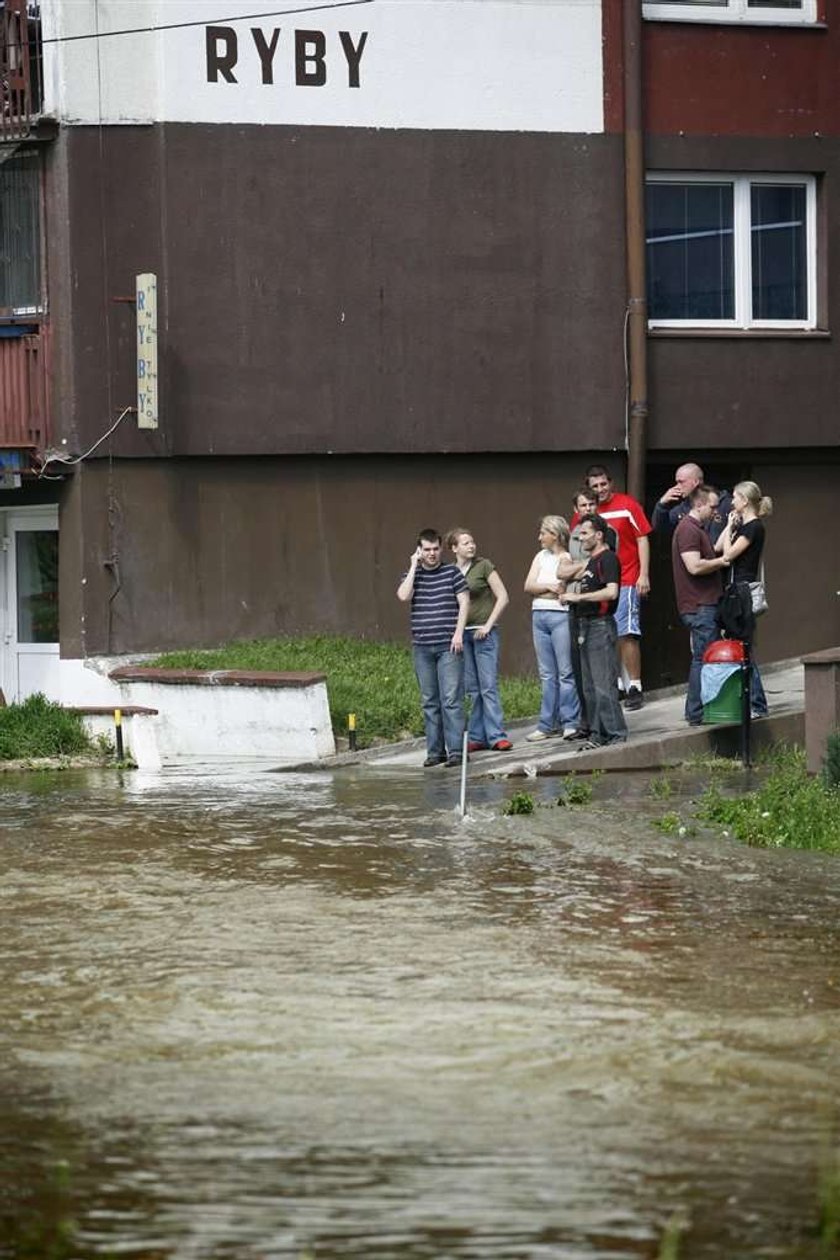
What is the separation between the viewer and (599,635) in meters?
16.9

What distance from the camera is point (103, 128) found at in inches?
857

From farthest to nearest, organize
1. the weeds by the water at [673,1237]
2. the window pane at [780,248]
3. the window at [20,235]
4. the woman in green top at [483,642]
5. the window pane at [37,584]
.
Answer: the window pane at [780,248] < the window pane at [37,584] < the window at [20,235] < the woman in green top at [483,642] < the weeds by the water at [673,1237]

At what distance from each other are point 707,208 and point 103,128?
640 centimetres

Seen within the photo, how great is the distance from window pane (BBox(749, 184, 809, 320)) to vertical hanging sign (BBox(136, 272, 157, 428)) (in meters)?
6.64

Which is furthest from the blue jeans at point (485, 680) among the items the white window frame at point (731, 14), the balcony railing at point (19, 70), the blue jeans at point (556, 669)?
the white window frame at point (731, 14)

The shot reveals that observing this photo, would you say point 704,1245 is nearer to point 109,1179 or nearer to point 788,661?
point 109,1179

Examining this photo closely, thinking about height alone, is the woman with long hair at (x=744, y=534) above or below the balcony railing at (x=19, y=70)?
below

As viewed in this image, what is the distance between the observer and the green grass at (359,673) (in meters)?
19.0

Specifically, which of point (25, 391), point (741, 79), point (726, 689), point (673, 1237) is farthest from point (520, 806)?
point (741, 79)

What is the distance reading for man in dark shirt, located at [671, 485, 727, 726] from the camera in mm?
17234

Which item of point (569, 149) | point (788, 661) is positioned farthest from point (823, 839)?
point (569, 149)

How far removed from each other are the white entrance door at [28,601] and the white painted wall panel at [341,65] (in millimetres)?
4274

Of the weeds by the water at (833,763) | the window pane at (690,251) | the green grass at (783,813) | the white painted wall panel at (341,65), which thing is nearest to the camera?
the green grass at (783,813)

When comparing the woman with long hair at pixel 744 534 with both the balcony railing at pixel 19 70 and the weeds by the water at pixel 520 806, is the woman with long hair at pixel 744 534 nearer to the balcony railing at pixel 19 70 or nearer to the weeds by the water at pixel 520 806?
the weeds by the water at pixel 520 806
